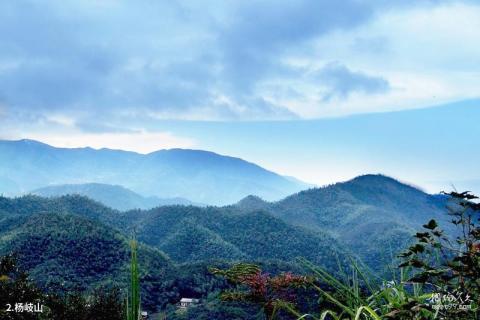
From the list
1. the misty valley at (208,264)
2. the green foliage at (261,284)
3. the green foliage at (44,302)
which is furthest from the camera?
the green foliage at (44,302)

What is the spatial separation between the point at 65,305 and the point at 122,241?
85.1 meters

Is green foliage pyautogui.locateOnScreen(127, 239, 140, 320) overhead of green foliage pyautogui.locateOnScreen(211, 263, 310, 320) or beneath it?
overhead

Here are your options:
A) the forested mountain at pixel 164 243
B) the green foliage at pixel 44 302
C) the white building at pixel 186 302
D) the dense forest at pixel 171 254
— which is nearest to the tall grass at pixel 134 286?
the dense forest at pixel 171 254

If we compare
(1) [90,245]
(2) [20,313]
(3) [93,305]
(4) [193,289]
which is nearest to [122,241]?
(1) [90,245]

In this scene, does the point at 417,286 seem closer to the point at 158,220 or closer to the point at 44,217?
the point at 44,217

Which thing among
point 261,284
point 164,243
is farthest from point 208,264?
point 261,284

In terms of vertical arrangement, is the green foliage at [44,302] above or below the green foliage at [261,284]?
below

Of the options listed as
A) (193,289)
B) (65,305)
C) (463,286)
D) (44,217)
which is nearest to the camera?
(463,286)

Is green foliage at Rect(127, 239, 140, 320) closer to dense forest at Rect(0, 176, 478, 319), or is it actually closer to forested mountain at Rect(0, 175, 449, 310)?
dense forest at Rect(0, 176, 478, 319)

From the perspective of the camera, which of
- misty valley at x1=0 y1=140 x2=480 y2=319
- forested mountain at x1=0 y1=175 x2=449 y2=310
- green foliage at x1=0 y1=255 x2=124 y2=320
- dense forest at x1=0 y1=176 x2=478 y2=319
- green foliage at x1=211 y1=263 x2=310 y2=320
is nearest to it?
misty valley at x1=0 y1=140 x2=480 y2=319

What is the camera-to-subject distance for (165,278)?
9944 centimetres

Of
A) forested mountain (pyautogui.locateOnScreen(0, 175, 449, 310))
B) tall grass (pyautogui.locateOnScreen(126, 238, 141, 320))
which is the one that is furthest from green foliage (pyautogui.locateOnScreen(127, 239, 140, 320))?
forested mountain (pyautogui.locateOnScreen(0, 175, 449, 310))

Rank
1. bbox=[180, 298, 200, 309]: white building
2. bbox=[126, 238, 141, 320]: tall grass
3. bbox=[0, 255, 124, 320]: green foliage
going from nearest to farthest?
1. bbox=[126, 238, 141, 320]: tall grass
2. bbox=[0, 255, 124, 320]: green foliage
3. bbox=[180, 298, 200, 309]: white building

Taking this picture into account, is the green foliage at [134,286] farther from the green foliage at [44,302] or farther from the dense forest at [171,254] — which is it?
the green foliage at [44,302]
